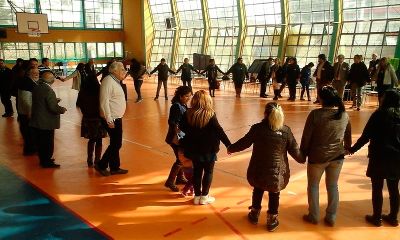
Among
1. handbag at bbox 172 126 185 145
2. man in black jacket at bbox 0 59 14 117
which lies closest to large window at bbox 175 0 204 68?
man in black jacket at bbox 0 59 14 117

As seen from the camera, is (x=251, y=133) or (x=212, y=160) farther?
(x=212, y=160)

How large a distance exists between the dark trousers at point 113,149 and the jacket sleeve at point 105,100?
21 centimetres

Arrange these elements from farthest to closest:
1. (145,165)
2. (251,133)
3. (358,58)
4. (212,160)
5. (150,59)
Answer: (150,59) → (358,58) → (145,165) → (212,160) → (251,133)

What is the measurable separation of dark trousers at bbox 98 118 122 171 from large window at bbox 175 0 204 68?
57.4 feet

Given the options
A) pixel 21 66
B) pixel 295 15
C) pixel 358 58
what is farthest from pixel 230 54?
pixel 21 66

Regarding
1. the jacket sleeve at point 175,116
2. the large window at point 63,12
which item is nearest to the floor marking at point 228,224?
the jacket sleeve at point 175,116

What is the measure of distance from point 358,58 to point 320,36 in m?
6.68

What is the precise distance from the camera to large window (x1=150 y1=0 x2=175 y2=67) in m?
24.2

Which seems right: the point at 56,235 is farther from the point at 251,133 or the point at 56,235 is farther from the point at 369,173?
the point at 369,173

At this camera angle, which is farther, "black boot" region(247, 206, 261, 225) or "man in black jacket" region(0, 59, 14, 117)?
"man in black jacket" region(0, 59, 14, 117)

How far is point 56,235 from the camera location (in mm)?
3422

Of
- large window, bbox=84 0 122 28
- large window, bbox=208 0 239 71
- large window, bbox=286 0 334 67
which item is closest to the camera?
large window, bbox=286 0 334 67

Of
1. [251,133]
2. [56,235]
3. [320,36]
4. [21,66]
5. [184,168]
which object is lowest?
[56,235]

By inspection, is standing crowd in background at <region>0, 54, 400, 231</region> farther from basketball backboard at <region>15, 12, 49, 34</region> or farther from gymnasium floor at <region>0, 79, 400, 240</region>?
basketball backboard at <region>15, 12, 49, 34</region>
